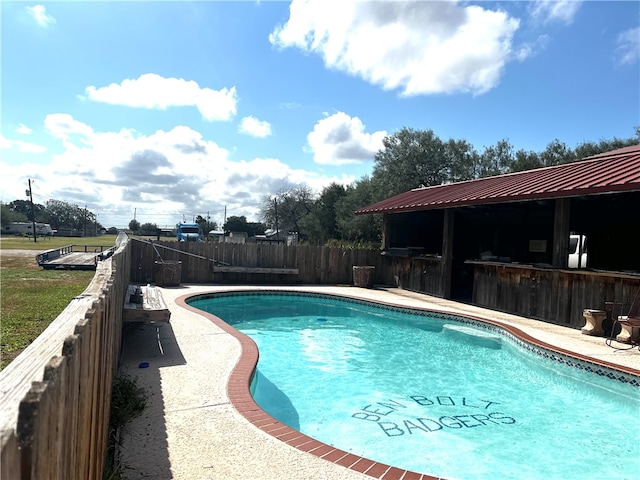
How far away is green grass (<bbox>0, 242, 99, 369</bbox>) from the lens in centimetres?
612

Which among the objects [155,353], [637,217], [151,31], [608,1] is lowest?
[155,353]

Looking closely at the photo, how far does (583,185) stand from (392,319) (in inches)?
208

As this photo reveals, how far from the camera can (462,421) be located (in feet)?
17.3

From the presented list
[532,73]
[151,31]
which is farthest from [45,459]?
[532,73]

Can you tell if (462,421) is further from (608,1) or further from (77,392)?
(608,1)

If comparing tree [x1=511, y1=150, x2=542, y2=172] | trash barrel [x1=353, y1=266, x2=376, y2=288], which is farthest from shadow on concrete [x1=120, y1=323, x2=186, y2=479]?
tree [x1=511, y1=150, x2=542, y2=172]

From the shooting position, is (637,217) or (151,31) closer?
(151,31)

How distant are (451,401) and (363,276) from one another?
10087 millimetres

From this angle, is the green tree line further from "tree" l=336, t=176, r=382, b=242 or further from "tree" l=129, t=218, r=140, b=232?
"tree" l=336, t=176, r=382, b=242

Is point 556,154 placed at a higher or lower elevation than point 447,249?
higher

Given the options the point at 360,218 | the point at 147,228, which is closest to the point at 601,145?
the point at 360,218

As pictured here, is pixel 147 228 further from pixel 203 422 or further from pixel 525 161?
pixel 203 422

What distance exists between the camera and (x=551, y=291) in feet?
32.8

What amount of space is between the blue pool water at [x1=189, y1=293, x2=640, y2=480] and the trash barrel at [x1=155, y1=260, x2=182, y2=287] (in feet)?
16.7
